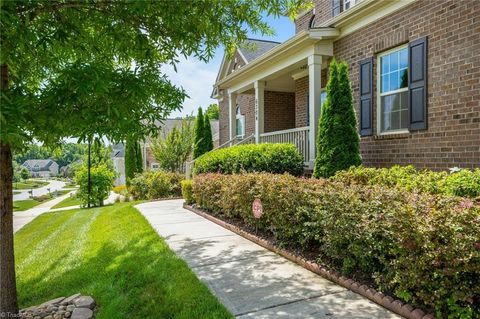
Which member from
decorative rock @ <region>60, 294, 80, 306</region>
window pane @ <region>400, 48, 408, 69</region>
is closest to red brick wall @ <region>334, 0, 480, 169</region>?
window pane @ <region>400, 48, 408, 69</region>

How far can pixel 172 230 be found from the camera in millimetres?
7266

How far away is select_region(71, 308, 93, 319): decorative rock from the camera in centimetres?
390

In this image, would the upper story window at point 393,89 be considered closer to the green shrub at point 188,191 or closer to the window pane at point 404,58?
the window pane at point 404,58

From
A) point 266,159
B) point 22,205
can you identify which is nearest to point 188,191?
point 266,159

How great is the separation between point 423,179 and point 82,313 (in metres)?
5.11

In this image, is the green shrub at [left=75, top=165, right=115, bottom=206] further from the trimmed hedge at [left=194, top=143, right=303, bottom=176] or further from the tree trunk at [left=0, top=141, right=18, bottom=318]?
the tree trunk at [left=0, top=141, right=18, bottom=318]

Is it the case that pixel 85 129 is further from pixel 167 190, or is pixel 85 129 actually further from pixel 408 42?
pixel 167 190

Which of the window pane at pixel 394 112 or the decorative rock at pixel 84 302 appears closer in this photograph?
the decorative rock at pixel 84 302

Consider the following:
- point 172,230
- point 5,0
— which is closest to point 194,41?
point 5,0

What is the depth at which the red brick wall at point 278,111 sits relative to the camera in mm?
14750

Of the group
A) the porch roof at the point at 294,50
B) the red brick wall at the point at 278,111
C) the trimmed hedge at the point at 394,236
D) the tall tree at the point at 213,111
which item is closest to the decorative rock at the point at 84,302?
the trimmed hedge at the point at 394,236

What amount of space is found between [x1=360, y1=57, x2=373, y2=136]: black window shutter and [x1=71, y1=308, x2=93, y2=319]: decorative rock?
6587 millimetres

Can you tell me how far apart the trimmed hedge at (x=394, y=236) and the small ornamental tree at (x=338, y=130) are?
1999 mm

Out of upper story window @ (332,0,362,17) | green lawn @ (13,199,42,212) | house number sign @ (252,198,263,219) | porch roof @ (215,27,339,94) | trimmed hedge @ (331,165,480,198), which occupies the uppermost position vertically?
upper story window @ (332,0,362,17)
